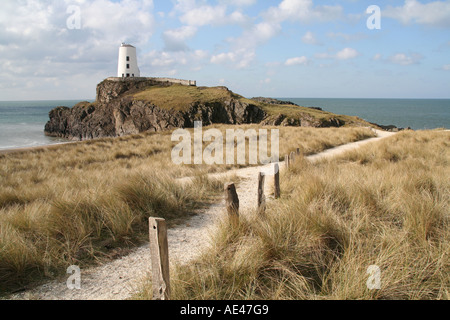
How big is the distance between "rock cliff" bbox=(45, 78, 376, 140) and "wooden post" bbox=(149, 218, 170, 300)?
48.5 meters

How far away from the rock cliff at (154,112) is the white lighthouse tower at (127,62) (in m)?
4.25

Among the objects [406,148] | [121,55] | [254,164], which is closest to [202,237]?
[254,164]

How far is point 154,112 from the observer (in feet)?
182

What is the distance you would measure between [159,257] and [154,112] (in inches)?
2203

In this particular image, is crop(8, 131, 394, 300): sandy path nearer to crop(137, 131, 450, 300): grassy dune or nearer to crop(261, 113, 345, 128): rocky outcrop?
crop(137, 131, 450, 300): grassy dune

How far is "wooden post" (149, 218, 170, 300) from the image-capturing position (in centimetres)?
243

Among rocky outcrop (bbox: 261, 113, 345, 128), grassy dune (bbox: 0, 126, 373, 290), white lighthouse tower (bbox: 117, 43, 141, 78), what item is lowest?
grassy dune (bbox: 0, 126, 373, 290)

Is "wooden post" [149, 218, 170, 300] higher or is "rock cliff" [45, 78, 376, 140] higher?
"rock cliff" [45, 78, 376, 140]

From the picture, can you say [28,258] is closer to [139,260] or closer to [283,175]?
[139,260]
